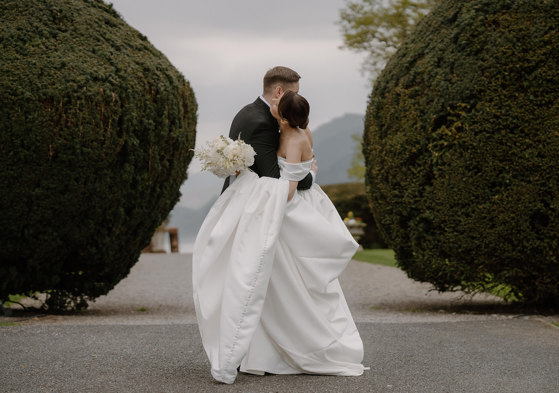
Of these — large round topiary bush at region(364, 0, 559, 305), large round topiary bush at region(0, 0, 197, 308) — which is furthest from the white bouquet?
large round topiary bush at region(364, 0, 559, 305)

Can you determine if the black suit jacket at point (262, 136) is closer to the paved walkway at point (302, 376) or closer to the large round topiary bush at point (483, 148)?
the paved walkway at point (302, 376)

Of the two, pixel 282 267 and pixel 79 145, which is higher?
pixel 79 145

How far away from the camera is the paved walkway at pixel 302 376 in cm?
462

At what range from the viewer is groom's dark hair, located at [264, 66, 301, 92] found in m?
4.88

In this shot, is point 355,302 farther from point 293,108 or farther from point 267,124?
point 293,108

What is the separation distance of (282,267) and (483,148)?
3.58 metres

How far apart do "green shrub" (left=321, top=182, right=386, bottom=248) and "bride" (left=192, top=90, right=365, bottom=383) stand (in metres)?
16.2

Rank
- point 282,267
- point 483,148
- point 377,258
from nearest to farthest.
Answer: point 282,267, point 483,148, point 377,258

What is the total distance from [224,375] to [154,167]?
3.60 meters

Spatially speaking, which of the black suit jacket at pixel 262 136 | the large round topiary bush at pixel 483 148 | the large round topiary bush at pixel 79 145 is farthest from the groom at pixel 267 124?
the large round topiary bush at pixel 483 148

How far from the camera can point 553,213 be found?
24.6ft

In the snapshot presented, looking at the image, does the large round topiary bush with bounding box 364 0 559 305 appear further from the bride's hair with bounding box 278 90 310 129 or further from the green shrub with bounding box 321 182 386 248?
the green shrub with bounding box 321 182 386 248

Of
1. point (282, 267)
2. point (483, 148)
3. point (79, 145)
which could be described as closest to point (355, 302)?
point (483, 148)

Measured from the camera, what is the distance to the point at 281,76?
4.89 metres
